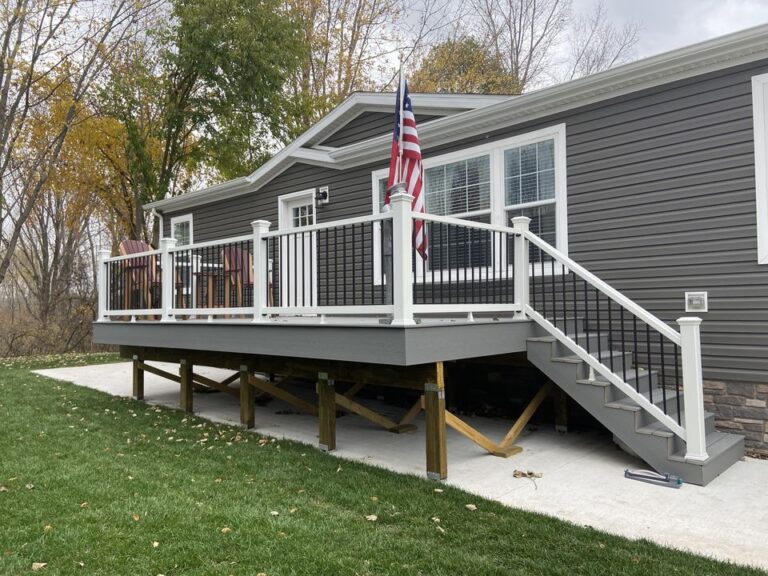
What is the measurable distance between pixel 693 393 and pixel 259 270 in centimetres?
378

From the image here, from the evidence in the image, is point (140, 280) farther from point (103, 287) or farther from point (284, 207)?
point (284, 207)

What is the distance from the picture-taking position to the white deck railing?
4125mm

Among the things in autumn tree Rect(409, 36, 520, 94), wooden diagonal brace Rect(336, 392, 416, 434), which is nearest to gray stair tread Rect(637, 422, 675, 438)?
wooden diagonal brace Rect(336, 392, 416, 434)

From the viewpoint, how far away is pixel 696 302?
510cm

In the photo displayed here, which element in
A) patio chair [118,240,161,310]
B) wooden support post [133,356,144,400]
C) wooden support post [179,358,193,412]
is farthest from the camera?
wooden support post [133,356,144,400]

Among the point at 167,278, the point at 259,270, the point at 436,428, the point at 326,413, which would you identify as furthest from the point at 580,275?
the point at 167,278

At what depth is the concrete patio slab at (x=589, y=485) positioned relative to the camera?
126 inches

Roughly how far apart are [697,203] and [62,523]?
18.1 feet

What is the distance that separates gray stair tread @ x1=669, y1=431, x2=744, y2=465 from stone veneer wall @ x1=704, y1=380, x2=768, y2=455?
0.15 metres

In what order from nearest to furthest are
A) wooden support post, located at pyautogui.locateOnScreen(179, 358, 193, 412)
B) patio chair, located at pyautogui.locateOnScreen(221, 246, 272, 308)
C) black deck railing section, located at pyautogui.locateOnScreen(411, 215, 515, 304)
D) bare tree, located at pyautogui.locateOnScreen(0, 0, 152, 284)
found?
black deck railing section, located at pyautogui.locateOnScreen(411, 215, 515, 304) → patio chair, located at pyautogui.locateOnScreen(221, 246, 272, 308) → wooden support post, located at pyautogui.locateOnScreen(179, 358, 193, 412) → bare tree, located at pyautogui.locateOnScreen(0, 0, 152, 284)

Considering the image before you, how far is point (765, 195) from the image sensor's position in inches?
187

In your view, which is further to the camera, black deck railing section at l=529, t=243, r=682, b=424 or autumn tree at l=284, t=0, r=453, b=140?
autumn tree at l=284, t=0, r=453, b=140

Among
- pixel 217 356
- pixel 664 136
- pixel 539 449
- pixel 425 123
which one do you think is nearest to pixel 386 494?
pixel 539 449

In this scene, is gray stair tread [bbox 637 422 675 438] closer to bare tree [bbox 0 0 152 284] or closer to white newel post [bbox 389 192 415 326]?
white newel post [bbox 389 192 415 326]
